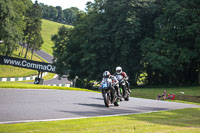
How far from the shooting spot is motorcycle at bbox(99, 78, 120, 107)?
15.4 meters

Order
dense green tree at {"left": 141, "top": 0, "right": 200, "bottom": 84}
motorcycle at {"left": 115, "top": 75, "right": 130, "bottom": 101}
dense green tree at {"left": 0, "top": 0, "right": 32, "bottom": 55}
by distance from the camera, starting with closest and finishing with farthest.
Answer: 1. motorcycle at {"left": 115, "top": 75, "right": 130, "bottom": 101}
2. dense green tree at {"left": 141, "top": 0, "right": 200, "bottom": 84}
3. dense green tree at {"left": 0, "top": 0, "right": 32, "bottom": 55}

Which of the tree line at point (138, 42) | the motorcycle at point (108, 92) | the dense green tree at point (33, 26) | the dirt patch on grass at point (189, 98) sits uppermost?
the dense green tree at point (33, 26)

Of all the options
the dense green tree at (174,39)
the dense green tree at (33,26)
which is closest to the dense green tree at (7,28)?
the dense green tree at (174,39)

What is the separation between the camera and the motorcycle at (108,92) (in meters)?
15.4

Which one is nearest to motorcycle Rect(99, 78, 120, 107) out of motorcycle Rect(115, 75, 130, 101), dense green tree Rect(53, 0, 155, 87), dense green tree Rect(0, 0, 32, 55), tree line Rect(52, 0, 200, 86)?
motorcycle Rect(115, 75, 130, 101)

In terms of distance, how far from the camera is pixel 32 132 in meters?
7.64

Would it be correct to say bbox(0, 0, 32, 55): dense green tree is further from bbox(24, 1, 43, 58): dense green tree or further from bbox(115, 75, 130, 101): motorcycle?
bbox(115, 75, 130, 101): motorcycle

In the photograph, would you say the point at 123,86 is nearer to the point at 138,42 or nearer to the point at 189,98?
the point at 189,98

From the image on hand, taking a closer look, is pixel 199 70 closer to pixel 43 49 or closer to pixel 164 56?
pixel 164 56

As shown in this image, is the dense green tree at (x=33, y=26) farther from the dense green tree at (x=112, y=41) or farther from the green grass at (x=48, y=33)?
the dense green tree at (x=112, y=41)

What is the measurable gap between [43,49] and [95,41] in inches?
2967

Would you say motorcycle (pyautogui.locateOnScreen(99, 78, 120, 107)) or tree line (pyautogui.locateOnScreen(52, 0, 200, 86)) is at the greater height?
tree line (pyautogui.locateOnScreen(52, 0, 200, 86))

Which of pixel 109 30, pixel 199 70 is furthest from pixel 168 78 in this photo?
pixel 109 30


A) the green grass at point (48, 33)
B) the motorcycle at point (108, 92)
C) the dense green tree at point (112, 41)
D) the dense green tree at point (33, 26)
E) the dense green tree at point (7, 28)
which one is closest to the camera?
the motorcycle at point (108, 92)
